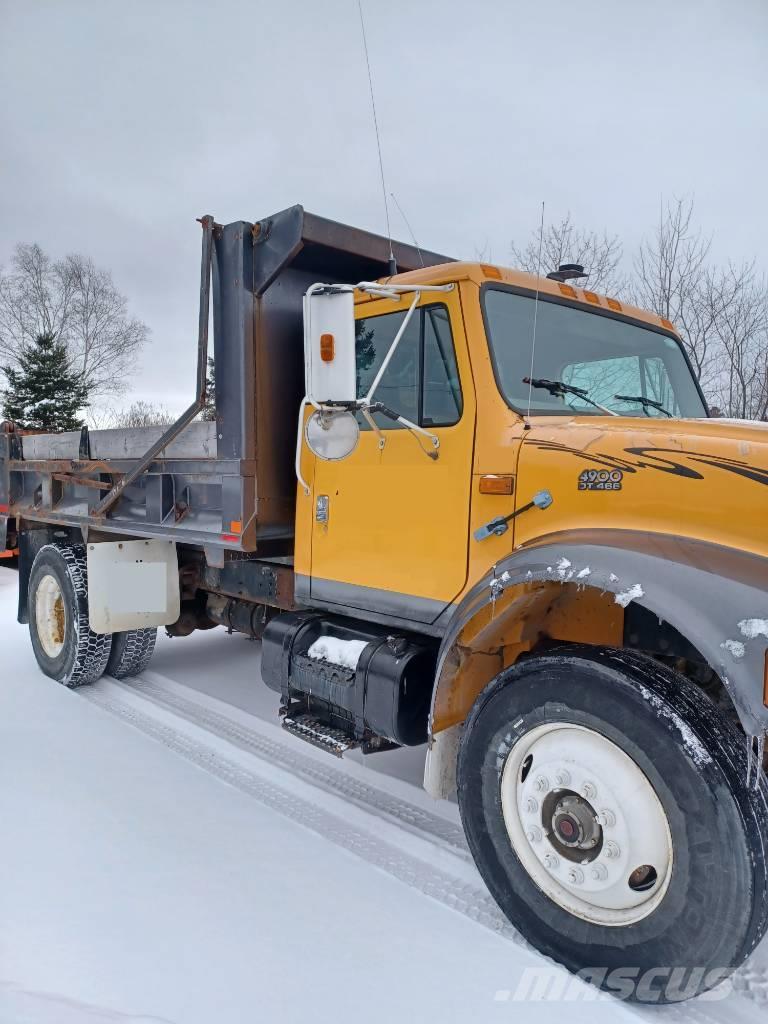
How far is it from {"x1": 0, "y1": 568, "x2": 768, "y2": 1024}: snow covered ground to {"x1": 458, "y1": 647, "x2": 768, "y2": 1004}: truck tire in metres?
0.19

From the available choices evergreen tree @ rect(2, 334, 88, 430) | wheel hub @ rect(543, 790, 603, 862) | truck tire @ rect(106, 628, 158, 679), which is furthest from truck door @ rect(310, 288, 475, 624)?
evergreen tree @ rect(2, 334, 88, 430)

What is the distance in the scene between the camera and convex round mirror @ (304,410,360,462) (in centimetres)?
262

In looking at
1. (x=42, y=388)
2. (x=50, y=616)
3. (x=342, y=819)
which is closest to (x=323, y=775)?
(x=342, y=819)

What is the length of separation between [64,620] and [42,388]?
20.3 meters

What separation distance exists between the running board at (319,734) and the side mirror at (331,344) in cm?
154

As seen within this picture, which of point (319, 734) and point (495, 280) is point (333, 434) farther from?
point (319, 734)

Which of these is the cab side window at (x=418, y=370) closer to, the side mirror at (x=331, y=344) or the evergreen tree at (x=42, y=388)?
the side mirror at (x=331, y=344)

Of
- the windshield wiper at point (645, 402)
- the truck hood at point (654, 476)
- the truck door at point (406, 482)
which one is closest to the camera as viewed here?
the truck hood at point (654, 476)

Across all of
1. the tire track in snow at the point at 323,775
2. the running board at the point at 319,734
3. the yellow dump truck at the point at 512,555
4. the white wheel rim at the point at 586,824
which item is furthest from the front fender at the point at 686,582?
the tire track in snow at the point at 323,775

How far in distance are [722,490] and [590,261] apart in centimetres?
1165

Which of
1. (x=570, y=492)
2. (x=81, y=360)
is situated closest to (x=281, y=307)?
(x=570, y=492)

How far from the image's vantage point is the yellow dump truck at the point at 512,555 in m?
1.99

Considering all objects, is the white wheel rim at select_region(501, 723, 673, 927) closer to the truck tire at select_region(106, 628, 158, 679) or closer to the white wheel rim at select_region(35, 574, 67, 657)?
the truck tire at select_region(106, 628, 158, 679)

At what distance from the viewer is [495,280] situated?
2867 mm
